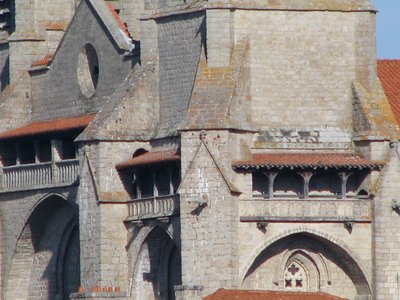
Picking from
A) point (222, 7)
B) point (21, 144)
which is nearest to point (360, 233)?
point (222, 7)

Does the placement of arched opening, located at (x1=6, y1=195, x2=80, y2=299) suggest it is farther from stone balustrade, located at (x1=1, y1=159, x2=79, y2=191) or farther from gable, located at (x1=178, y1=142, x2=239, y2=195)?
gable, located at (x1=178, y1=142, x2=239, y2=195)

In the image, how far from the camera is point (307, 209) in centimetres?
8744

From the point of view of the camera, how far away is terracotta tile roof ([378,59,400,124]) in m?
91.2

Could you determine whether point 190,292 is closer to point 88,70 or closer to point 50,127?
point 50,127

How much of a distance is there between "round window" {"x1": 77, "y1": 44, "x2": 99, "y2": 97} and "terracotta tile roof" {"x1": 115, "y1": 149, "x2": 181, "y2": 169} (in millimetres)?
5775

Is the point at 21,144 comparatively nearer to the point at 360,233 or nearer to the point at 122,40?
the point at 122,40

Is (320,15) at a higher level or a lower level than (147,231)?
higher

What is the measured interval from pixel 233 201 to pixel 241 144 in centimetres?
193

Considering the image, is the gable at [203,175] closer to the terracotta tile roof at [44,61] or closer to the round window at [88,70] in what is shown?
the round window at [88,70]

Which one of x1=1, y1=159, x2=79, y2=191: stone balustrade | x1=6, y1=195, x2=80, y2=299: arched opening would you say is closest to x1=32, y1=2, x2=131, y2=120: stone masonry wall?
x1=1, y1=159, x2=79, y2=191: stone balustrade

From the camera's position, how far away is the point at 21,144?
9806cm

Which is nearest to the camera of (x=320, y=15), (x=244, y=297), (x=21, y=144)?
(x=244, y=297)

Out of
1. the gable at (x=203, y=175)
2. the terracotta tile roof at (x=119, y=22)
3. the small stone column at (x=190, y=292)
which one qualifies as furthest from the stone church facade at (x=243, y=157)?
the small stone column at (x=190, y=292)

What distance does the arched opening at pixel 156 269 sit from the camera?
90.5 m
